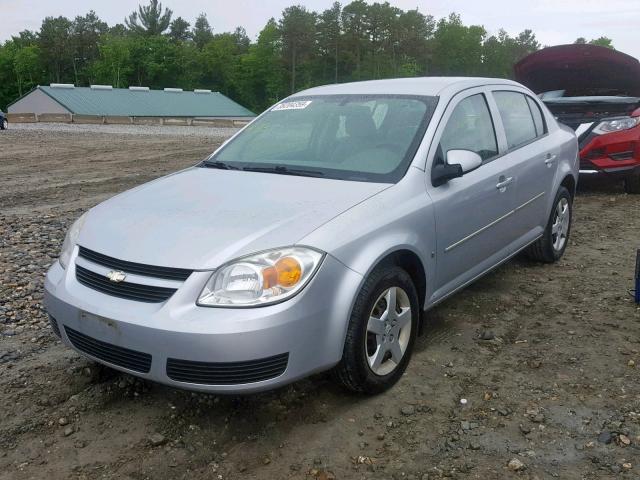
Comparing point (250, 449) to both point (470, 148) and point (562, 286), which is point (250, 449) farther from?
point (562, 286)

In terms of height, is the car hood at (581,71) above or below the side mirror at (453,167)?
above

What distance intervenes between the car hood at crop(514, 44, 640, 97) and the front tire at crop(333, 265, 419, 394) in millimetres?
7377

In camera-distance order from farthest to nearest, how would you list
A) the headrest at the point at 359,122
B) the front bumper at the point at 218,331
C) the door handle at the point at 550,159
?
the door handle at the point at 550,159, the headrest at the point at 359,122, the front bumper at the point at 218,331

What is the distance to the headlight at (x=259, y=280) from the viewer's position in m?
2.79

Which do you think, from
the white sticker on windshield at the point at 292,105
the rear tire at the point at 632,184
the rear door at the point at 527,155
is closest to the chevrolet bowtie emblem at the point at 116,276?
the white sticker on windshield at the point at 292,105

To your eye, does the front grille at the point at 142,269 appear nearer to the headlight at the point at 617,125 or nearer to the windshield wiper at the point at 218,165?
the windshield wiper at the point at 218,165

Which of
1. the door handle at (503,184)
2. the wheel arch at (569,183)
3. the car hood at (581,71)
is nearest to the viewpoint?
the door handle at (503,184)

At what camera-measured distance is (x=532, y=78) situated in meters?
10.4

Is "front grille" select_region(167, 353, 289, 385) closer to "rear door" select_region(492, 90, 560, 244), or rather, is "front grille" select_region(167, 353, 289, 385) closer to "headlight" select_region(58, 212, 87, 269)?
"headlight" select_region(58, 212, 87, 269)

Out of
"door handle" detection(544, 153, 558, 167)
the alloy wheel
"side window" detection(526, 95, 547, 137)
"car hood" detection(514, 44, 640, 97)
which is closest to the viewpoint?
the alloy wheel

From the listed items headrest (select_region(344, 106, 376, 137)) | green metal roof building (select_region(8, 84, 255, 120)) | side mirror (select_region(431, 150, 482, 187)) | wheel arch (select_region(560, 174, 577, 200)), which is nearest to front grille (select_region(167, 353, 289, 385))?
side mirror (select_region(431, 150, 482, 187))

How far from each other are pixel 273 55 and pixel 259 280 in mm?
103981

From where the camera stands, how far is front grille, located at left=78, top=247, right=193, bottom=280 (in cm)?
284

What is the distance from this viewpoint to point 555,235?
228 inches
